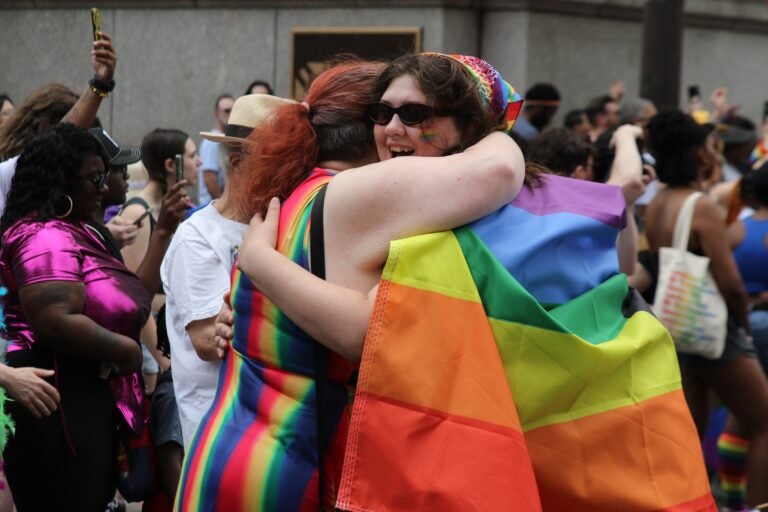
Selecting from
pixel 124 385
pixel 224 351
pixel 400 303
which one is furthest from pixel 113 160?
pixel 400 303

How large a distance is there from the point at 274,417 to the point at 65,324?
1.65 m

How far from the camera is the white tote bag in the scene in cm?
580

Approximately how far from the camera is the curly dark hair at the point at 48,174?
4262 mm

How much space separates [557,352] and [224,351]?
0.88m

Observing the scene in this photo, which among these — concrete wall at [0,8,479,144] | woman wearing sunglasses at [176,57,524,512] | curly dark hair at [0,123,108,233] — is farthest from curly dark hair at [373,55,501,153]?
concrete wall at [0,8,479,144]

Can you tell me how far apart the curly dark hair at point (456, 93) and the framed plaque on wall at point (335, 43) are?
769 cm

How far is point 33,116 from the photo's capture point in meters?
5.42

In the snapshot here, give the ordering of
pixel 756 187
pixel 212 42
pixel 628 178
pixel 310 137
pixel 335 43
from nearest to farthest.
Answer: pixel 310 137 → pixel 628 178 → pixel 756 187 → pixel 335 43 → pixel 212 42

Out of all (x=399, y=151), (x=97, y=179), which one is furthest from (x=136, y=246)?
(x=399, y=151)

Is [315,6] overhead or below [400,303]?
overhead

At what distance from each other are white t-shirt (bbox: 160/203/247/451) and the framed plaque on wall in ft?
21.0

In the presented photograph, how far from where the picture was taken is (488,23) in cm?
1101

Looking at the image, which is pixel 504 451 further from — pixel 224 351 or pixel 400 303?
pixel 224 351

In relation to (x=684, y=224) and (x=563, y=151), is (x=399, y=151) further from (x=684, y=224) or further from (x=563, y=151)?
(x=684, y=224)
